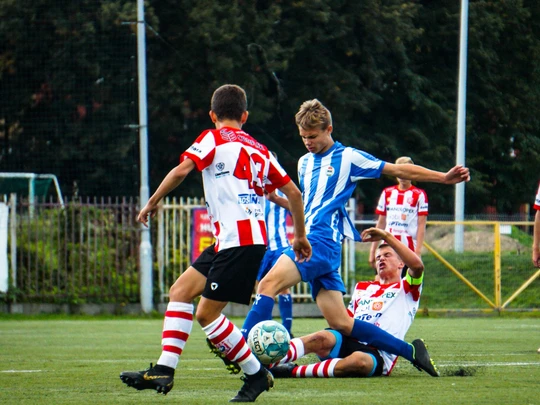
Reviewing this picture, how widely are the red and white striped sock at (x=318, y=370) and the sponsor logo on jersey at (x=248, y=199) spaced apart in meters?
1.93

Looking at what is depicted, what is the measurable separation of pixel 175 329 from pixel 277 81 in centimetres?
2862

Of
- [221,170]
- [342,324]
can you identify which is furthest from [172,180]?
[342,324]

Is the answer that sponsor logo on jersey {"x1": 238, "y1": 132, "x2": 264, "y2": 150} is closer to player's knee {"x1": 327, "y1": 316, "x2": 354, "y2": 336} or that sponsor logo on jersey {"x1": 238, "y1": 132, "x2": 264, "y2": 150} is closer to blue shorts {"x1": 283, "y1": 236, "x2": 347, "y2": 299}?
blue shorts {"x1": 283, "y1": 236, "x2": 347, "y2": 299}

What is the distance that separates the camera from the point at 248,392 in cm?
670

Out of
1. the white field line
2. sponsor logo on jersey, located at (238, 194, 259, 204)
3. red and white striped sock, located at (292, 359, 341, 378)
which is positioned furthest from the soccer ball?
the white field line

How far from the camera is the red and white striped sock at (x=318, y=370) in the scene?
8422 mm

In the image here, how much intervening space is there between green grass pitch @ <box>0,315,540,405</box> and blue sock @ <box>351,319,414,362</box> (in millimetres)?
210

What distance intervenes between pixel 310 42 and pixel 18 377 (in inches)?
1100

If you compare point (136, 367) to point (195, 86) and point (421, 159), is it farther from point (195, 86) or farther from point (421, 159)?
point (421, 159)

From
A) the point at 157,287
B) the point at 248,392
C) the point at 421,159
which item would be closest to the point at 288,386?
the point at 248,392

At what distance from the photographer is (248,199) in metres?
6.97

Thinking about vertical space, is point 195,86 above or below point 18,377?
above

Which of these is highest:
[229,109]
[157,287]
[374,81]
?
[374,81]

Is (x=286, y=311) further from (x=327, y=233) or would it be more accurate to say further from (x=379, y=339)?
(x=327, y=233)
